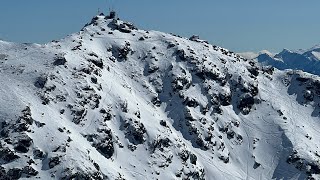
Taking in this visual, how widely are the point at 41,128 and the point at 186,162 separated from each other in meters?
40.3

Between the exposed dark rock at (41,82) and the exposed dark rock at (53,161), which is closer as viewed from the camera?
the exposed dark rock at (53,161)

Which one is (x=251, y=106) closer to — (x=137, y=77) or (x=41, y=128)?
(x=137, y=77)

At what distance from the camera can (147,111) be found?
137 metres

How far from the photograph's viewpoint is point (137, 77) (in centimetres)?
15275

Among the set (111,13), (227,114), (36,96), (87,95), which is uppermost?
(111,13)

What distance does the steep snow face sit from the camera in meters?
108

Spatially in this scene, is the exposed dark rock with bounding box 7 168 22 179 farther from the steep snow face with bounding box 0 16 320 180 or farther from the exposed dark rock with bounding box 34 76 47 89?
the exposed dark rock with bounding box 34 76 47 89

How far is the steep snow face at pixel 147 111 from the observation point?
355ft

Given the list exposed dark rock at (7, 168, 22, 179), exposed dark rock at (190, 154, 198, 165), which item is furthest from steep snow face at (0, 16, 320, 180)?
exposed dark rock at (190, 154, 198, 165)

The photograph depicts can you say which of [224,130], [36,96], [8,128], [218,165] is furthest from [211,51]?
[8,128]

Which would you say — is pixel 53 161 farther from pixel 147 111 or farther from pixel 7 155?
pixel 147 111

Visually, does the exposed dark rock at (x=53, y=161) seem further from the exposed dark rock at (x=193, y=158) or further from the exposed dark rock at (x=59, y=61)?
the exposed dark rock at (x=193, y=158)

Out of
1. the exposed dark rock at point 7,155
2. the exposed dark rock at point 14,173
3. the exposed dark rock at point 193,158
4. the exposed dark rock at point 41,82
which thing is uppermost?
the exposed dark rock at point 193,158

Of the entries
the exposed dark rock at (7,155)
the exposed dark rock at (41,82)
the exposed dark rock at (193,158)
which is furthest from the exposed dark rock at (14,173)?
the exposed dark rock at (193,158)
